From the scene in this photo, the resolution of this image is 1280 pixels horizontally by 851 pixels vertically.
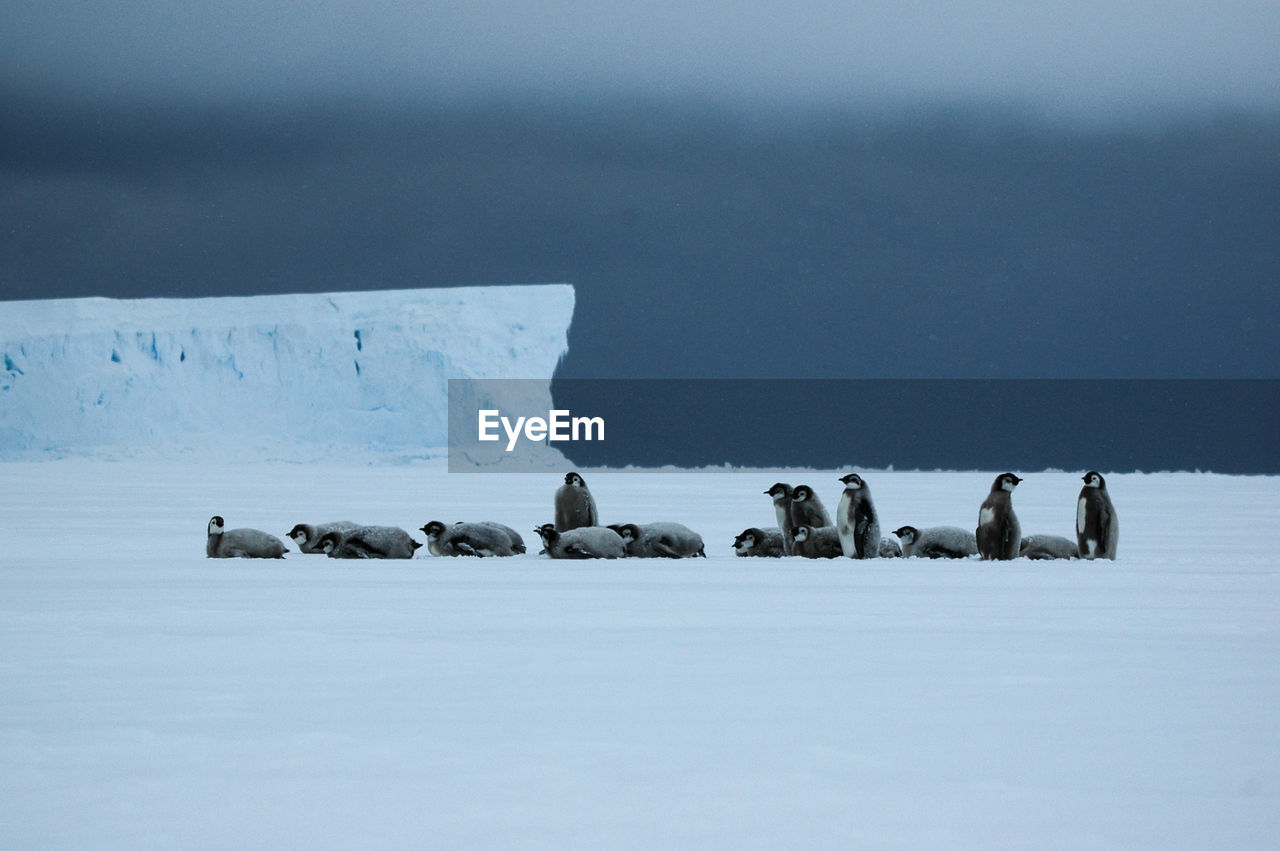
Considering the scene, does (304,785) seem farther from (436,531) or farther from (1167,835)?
(436,531)

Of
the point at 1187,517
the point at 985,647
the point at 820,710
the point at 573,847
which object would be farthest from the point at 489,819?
the point at 1187,517

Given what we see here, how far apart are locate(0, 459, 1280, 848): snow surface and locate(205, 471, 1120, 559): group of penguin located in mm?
788

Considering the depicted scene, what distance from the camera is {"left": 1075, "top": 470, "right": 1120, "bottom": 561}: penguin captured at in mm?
7531

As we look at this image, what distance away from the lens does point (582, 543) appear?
7.46 m

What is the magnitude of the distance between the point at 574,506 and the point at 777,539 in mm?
1251

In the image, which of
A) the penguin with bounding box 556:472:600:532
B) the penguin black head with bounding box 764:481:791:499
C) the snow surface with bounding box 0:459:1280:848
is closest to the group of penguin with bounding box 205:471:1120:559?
the penguin black head with bounding box 764:481:791:499

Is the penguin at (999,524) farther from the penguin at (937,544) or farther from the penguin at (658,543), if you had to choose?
the penguin at (658,543)

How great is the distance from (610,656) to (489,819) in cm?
161

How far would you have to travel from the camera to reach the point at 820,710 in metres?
3.11

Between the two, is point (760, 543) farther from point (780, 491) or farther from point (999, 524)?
point (999, 524)

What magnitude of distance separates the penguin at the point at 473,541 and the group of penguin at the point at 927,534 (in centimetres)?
129

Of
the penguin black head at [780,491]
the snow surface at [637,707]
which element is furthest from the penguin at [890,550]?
the snow surface at [637,707]

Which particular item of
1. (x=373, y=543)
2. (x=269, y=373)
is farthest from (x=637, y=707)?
(x=269, y=373)

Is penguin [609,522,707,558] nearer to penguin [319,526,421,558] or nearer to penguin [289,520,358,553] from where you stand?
penguin [319,526,421,558]
